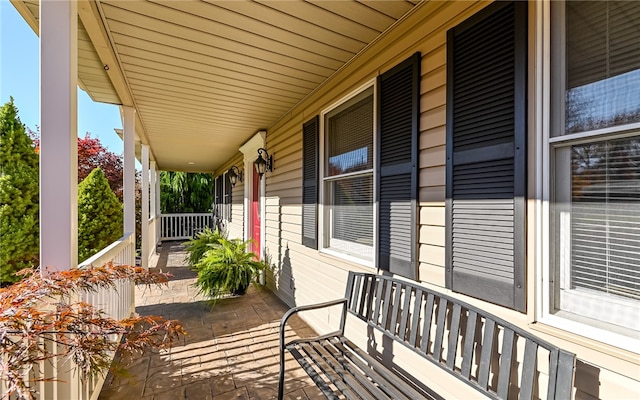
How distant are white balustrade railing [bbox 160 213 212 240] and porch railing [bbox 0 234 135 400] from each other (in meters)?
8.23

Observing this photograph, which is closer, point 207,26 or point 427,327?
point 427,327

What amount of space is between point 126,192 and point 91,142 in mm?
6329

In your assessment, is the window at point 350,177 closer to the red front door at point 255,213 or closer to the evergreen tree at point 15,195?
the red front door at point 255,213

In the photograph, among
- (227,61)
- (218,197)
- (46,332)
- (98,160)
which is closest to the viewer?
(46,332)

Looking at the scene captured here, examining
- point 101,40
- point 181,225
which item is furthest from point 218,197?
point 101,40

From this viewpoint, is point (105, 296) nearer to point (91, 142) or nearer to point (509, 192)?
point (509, 192)

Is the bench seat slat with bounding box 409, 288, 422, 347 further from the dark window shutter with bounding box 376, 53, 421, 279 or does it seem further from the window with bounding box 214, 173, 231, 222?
the window with bounding box 214, 173, 231, 222

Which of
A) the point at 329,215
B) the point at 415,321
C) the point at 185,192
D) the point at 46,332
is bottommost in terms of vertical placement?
the point at 415,321

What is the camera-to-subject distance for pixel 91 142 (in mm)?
7809

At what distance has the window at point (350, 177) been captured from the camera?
2418 millimetres

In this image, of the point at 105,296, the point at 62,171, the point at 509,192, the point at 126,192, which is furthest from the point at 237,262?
the point at 509,192

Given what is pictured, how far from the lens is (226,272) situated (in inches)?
151

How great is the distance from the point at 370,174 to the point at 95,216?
522 cm

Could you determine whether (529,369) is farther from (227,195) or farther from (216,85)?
(227,195)
